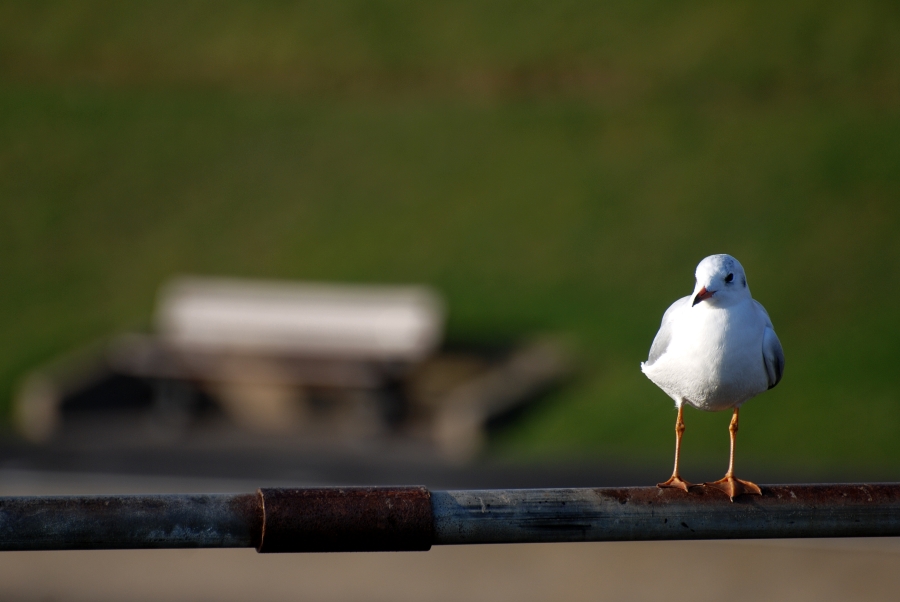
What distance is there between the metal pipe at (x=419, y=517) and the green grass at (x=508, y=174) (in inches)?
593

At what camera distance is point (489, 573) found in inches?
502

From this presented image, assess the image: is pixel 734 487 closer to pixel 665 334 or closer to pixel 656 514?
pixel 656 514

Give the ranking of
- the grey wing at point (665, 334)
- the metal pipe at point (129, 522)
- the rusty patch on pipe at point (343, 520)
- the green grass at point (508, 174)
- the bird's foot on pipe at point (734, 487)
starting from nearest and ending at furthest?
the metal pipe at point (129, 522) < the rusty patch on pipe at point (343, 520) < the bird's foot on pipe at point (734, 487) < the grey wing at point (665, 334) < the green grass at point (508, 174)

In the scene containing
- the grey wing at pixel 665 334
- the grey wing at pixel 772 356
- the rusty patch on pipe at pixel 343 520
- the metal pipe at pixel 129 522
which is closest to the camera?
the metal pipe at pixel 129 522

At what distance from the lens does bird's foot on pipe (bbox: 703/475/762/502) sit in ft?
10.7

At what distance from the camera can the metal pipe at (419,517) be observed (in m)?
2.79

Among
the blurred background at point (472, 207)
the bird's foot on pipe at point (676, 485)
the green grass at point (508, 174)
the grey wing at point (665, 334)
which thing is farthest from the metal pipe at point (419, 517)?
the green grass at point (508, 174)

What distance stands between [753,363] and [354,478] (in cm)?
A: 1354

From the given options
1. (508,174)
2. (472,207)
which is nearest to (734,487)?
(472,207)

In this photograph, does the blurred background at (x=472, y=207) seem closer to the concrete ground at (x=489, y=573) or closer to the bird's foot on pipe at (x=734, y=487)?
the concrete ground at (x=489, y=573)

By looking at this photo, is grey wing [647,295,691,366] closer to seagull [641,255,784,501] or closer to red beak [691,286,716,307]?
seagull [641,255,784,501]

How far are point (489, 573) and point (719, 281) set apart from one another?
9.88 metres

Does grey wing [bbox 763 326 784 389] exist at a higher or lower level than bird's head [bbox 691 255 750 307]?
lower

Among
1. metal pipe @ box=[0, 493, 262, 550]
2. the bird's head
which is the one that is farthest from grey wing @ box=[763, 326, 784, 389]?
metal pipe @ box=[0, 493, 262, 550]
